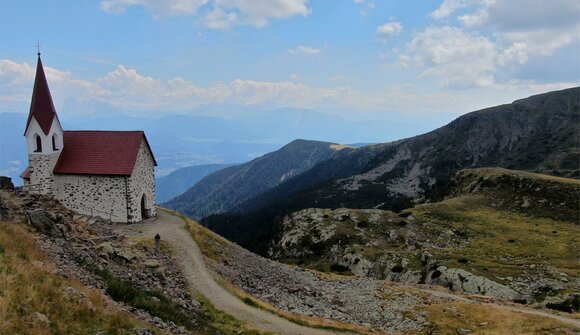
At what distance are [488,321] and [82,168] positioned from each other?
141ft

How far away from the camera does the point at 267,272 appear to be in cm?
4184

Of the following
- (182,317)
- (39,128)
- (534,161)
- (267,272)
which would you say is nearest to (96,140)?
(39,128)

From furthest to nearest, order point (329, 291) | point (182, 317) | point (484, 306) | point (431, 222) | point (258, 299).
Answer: point (431, 222) < point (329, 291) < point (484, 306) < point (258, 299) < point (182, 317)

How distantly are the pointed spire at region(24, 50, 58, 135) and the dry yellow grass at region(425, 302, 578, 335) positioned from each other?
44251 millimetres

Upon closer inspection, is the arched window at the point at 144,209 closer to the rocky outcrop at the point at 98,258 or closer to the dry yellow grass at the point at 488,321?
the rocky outcrop at the point at 98,258

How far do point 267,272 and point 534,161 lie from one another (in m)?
197

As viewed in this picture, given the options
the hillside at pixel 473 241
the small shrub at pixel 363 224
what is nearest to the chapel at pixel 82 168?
the hillside at pixel 473 241

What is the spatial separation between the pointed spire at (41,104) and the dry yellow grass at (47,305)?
34.2 meters

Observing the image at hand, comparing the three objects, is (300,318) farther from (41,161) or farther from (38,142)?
(38,142)

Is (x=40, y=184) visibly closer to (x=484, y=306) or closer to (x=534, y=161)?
(x=484, y=306)

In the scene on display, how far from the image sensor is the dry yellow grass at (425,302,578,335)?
31.5 m

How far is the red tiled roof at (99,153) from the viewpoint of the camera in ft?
154

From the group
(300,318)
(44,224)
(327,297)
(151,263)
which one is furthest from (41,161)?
(300,318)

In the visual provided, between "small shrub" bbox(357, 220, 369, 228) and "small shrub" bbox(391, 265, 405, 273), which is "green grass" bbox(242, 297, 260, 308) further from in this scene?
"small shrub" bbox(357, 220, 369, 228)
